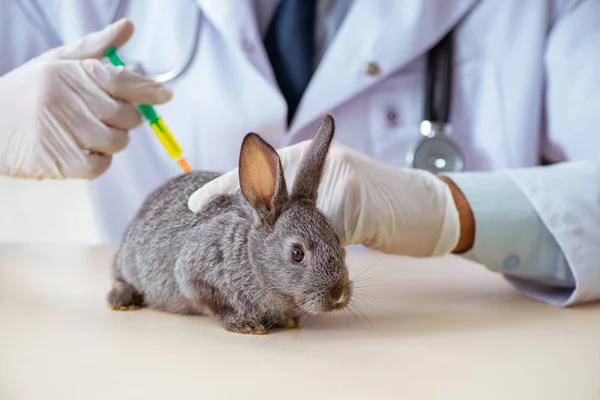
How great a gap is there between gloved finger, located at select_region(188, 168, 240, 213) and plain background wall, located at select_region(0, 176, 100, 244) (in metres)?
0.91

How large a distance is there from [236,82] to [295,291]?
2.97 feet

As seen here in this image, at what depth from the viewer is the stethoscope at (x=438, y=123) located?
1547 millimetres

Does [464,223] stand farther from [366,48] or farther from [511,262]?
[366,48]

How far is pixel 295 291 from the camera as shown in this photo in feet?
2.85

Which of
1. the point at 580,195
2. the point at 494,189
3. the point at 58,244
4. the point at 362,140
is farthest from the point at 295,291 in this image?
the point at 58,244

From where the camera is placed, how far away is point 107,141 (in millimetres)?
1281

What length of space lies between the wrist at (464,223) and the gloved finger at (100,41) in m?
0.71

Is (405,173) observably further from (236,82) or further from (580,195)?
(236,82)

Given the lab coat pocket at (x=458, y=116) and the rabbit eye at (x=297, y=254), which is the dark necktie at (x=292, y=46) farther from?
the rabbit eye at (x=297, y=254)

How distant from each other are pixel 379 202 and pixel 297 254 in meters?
0.28

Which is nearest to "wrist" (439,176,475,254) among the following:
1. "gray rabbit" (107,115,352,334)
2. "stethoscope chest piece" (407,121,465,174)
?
"stethoscope chest piece" (407,121,465,174)

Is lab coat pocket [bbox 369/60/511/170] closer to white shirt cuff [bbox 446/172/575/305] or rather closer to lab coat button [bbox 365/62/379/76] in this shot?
lab coat button [bbox 365/62/379/76]

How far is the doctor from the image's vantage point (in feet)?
4.21

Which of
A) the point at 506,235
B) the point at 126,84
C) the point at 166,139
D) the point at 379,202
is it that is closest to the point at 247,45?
the point at 126,84
